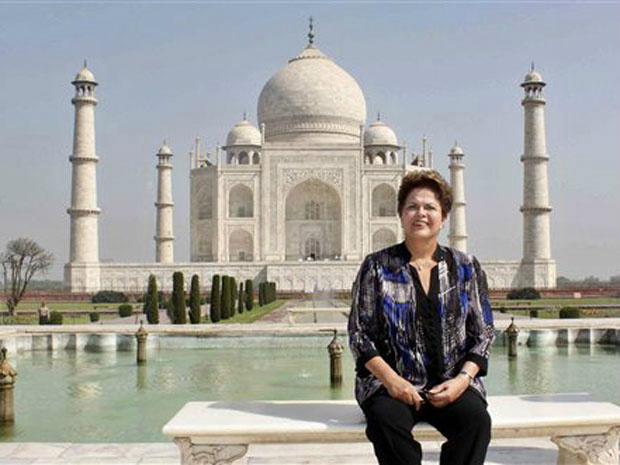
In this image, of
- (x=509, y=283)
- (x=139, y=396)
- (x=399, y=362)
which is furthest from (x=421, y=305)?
(x=509, y=283)

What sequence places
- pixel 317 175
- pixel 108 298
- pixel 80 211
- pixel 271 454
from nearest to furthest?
pixel 271 454 < pixel 108 298 < pixel 80 211 < pixel 317 175

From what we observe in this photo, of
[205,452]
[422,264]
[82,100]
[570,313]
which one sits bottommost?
[570,313]

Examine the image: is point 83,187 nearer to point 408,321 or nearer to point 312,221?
point 312,221

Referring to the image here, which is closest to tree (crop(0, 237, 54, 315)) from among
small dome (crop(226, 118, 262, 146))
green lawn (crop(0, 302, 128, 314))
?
green lawn (crop(0, 302, 128, 314))

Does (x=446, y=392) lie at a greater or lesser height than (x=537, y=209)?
lesser

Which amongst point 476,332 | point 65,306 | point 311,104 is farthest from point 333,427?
point 311,104

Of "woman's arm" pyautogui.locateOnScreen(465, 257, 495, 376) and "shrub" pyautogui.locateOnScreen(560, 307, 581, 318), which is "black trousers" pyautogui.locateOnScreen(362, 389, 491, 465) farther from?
"shrub" pyautogui.locateOnScreen(560, 307, 581, 318)

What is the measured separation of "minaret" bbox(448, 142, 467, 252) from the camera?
31344 millimetres

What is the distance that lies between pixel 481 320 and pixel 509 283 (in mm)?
24685

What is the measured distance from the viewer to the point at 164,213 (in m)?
30.6

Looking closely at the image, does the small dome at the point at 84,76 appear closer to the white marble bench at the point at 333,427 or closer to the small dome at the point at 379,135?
the small dome at the point at 379,135

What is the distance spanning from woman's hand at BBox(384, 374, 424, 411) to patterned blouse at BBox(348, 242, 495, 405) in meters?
0.07

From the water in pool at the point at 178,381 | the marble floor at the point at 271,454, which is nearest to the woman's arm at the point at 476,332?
the marble floor at the point at 271,454

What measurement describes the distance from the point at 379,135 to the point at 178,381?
26.3 meters
